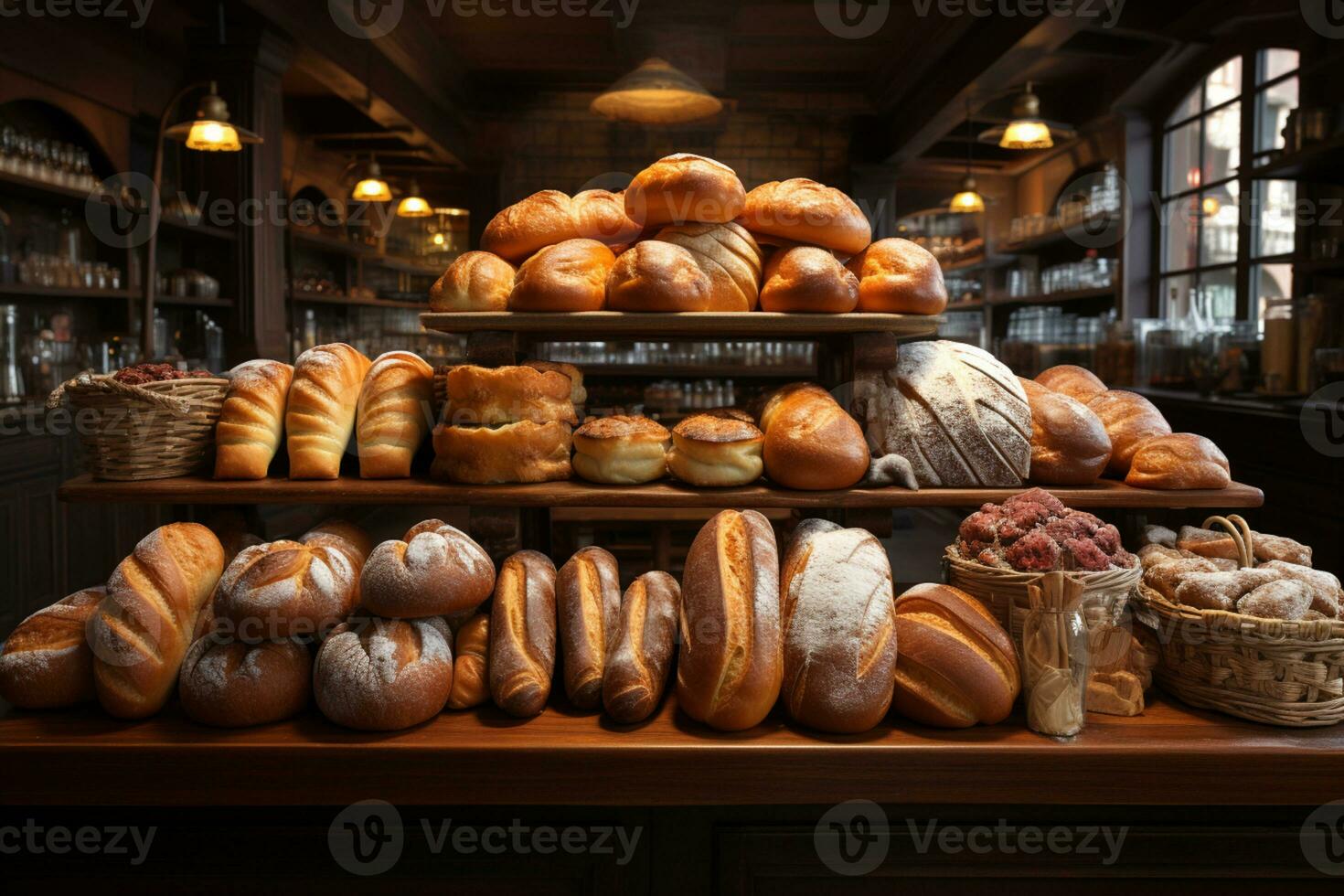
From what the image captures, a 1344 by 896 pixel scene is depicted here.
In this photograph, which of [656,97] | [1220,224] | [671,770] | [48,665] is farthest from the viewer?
[1220,224]

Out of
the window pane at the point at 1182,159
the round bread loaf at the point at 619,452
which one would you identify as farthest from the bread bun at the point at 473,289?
the window pane at the point at 1182,159

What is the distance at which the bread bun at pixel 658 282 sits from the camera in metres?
1.72

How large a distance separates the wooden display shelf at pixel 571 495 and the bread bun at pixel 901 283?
366 millimetres

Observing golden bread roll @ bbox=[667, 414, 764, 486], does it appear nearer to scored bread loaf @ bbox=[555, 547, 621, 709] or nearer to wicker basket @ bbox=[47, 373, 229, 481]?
scored bread loaf @ bbox=[555, 547, 621, 709]

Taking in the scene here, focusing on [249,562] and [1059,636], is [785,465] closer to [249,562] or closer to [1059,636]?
[1059,636]

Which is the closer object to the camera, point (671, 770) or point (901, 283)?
point (671, 770)

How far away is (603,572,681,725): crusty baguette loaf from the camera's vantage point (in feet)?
4.65

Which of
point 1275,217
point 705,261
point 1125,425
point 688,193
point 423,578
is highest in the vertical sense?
point 1275,217

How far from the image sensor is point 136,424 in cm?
169

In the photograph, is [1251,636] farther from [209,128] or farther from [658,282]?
[209,128]

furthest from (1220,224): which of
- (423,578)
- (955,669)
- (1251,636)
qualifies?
(423,578)

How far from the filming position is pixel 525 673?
1.46 meters

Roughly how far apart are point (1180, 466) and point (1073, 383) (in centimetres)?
37

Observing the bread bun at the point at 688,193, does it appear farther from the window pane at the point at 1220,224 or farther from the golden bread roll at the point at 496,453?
the window pane at the point at 1220,224
